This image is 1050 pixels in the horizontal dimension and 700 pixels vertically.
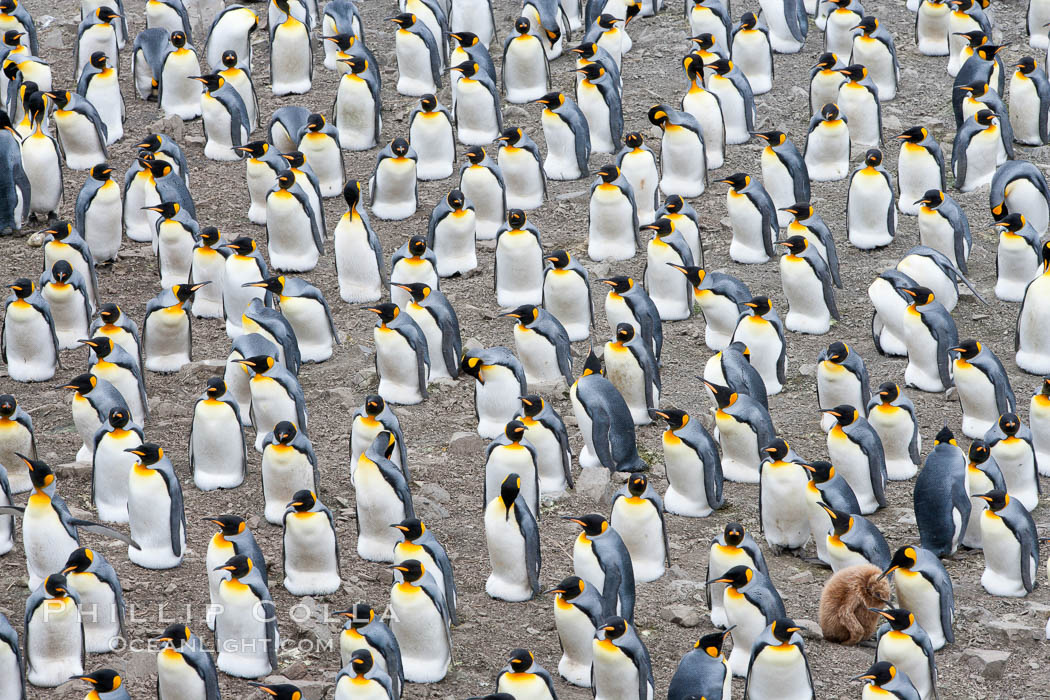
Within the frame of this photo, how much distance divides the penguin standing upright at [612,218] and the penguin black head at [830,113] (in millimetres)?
1964

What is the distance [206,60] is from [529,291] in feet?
18.8

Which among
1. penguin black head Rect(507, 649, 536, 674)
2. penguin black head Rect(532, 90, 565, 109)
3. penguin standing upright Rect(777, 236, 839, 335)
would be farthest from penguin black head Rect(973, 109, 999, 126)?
penguin black head Rect(507, 649, 536, 674)

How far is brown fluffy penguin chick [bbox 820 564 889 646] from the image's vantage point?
884 cm

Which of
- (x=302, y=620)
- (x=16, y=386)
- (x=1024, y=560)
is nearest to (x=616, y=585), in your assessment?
(x=302, y=620)

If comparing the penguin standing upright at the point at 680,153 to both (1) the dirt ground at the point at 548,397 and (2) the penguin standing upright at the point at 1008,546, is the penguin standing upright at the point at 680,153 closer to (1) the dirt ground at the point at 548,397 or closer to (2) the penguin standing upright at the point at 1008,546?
(1) the dirt ground at the point at 548,397

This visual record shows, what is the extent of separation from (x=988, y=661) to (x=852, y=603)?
2.45 feet

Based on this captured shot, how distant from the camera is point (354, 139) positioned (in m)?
15.0

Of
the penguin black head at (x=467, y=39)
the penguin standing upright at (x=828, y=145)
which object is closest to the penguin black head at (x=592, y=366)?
the penguin standing upright at (x=828, y=145)

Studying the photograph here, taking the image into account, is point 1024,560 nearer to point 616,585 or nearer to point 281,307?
point 616,585

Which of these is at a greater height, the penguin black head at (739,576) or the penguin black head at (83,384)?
the penguin black head at (739,576)

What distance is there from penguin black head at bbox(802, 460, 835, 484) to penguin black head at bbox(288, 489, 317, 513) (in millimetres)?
2826

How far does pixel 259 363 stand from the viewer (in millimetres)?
10742

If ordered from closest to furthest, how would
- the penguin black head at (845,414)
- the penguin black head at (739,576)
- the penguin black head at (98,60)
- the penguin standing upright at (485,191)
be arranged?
the penguin black head at (739,576)
the penguin black head at (845,414)
the penguin standing upright at (485,191)
the penguin black head at (98,60)

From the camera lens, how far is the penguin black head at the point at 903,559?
8789 millimetres
